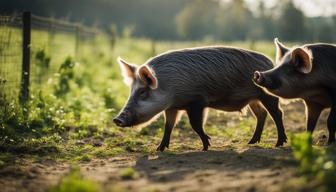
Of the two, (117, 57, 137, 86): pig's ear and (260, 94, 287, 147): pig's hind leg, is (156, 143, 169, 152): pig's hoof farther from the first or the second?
(260, 94, 287, 147): pig's hind leg

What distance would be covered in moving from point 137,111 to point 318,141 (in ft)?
8.69

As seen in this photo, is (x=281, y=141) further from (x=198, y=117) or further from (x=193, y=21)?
(x=193, y=21)

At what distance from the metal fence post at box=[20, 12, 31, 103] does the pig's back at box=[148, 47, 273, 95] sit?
3.28 meters

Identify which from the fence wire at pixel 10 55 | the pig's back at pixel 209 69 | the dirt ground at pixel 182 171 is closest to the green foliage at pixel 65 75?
the fence wire at pixel 10 55

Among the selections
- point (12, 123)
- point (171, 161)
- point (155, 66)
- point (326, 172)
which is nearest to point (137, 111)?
point (155, 66)

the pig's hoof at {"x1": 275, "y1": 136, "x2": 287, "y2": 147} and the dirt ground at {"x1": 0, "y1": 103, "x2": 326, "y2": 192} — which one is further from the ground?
the pig's hoof at {"x1": 275, "y1": 136, "x2": 287, "y2": 147}

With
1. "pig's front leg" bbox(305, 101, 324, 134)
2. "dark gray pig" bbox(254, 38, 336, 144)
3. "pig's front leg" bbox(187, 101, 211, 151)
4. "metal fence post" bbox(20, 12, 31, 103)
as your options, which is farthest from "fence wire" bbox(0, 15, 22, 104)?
"pig's front leg" bbox(305, 101, 324, 134)

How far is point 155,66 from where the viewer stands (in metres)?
7.63

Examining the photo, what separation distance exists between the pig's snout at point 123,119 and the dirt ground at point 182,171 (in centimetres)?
44

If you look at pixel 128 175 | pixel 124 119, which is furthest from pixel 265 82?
pixel 128 175

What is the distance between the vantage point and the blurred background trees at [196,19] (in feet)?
213

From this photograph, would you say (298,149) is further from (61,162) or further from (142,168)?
(61,162)

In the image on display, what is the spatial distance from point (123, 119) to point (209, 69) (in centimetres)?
153

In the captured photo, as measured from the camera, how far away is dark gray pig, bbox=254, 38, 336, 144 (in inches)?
279
